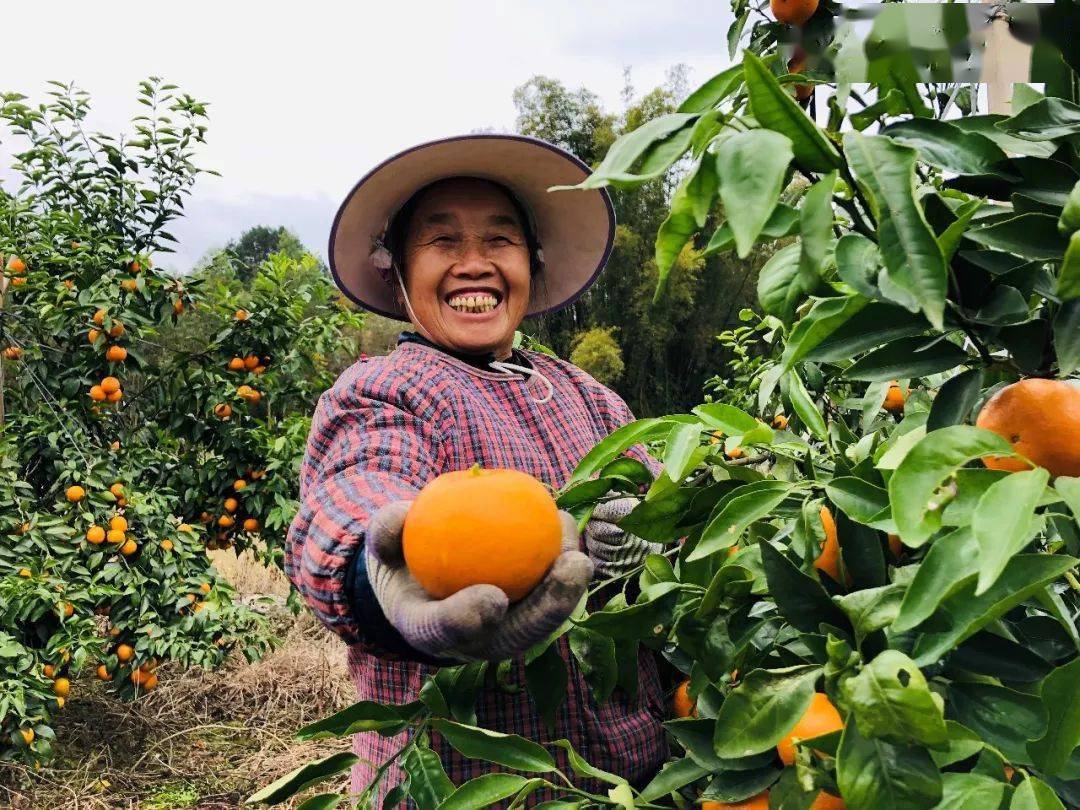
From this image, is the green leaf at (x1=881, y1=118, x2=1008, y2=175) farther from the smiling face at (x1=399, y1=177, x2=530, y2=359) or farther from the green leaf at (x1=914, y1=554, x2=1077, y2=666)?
the smiling face at (x1=399, y1=177, x2=530, y2=359)

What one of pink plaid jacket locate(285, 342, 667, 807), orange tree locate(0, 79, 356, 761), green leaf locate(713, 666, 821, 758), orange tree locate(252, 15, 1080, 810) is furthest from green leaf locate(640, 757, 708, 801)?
orange tree locate(0, 79, 356, 761)

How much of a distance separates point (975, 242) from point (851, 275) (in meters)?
0.11

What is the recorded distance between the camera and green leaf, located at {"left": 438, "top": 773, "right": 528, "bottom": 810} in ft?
1.90

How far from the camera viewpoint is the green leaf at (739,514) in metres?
0.55

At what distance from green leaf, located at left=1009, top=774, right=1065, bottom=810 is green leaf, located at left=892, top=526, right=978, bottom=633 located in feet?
0.32

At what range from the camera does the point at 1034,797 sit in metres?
0.41

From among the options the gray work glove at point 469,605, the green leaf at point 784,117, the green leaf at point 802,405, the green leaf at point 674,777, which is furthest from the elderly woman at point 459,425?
the green leaf at point 784,117

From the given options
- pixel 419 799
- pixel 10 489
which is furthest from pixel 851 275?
pixel 10 489

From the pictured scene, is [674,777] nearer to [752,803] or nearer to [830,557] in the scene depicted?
[752,803]

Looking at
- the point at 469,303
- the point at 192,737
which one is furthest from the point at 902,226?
the point at 192,737

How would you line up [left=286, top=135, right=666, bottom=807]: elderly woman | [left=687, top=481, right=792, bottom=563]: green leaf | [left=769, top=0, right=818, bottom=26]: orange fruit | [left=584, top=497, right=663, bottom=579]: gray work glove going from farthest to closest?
[left=769, top=0, right=818, bottom=26]: orange fruit < [left=584, top=497, right=663, bottom=579]: gray work glove < [left=286, top=135, right=666, bottom=807]: elderly woman < [left=687, top=481, right=792, bottom=563]: green leaf

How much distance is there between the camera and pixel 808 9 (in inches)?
47.5

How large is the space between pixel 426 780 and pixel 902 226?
49 centimetres

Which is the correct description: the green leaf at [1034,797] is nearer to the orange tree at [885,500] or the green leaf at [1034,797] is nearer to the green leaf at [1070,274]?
the orange tree at [885,500]
